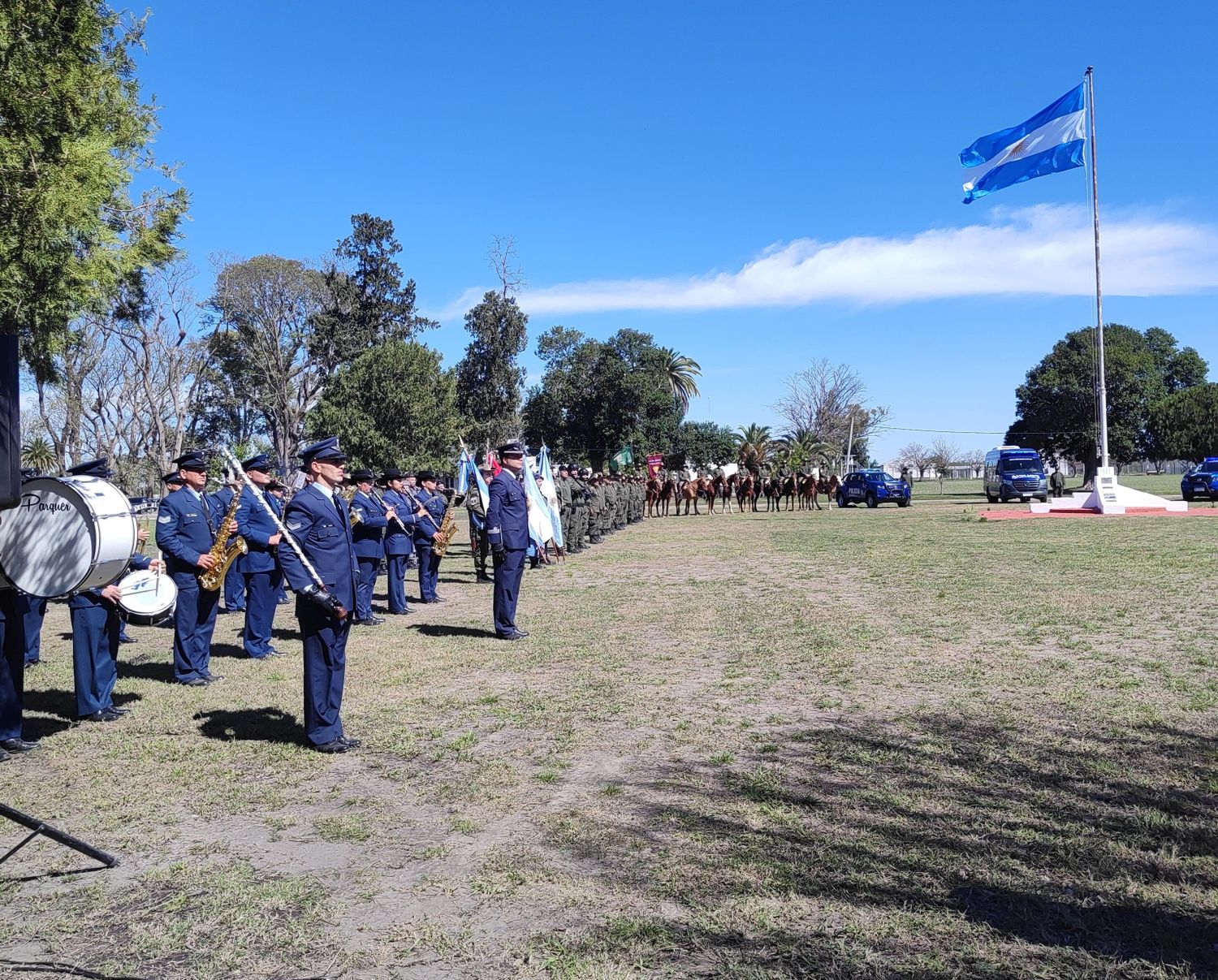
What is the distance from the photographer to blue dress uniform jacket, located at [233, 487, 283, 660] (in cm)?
1023

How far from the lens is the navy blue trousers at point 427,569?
14734 millimetres

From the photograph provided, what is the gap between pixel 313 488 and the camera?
696cm

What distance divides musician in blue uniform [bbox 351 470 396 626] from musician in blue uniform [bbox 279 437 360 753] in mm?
5428

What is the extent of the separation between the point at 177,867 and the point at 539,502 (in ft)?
47.4

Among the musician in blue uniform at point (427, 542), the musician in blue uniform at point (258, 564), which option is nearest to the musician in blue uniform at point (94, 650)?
the musician in blue uniform at point (258, 564)

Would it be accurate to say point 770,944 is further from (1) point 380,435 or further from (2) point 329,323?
(2) point 329,323

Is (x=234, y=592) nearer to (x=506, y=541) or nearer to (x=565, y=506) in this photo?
(x=506, y=541)

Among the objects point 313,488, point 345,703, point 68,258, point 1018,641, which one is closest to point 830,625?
point 1018,641

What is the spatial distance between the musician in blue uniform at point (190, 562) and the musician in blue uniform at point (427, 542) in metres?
5.23

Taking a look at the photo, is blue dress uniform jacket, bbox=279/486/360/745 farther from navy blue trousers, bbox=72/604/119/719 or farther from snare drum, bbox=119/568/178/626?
navy blue trousers, bbox=72/604/119/719

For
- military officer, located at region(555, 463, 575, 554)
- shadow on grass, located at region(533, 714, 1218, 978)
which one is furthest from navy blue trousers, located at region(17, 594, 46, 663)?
military officer, located at region(555, 463, 575, 554)

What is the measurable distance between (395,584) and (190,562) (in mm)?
4792

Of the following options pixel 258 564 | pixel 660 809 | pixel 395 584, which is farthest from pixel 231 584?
pixel 660 809

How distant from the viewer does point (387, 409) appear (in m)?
50.3
